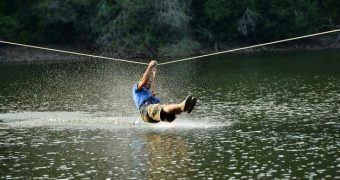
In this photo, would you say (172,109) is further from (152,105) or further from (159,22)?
(159,22)

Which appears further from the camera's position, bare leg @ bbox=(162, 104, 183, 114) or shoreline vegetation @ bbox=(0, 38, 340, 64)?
shoreline vegetation @ bbox=(0, 38, 340, 64)

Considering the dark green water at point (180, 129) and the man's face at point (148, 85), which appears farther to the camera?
the man's face at point (148, 85)

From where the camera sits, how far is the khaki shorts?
28266 millimetres

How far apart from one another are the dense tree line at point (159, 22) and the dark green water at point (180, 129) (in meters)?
19.4

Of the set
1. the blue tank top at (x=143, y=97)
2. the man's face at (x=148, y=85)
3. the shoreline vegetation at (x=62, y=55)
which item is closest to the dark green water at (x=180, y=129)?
the blue tank top at (x=143, y=97)

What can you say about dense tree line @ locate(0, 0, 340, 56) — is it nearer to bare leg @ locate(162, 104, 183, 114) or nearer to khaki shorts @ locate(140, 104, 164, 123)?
khaki shorts @ locate(140, 104, 164, 123)

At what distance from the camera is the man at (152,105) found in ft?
89.1

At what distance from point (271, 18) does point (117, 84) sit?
1418 inches

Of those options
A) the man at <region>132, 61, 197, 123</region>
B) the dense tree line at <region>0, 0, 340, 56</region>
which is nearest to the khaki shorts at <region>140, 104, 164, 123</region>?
the man at <region>132, 61, 197, 123</region>

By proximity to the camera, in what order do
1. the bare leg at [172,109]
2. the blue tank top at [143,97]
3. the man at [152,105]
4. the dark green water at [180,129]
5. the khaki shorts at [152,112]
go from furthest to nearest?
the blue tank top at [143,97]
the khaki shorts at [152,112]
the bare leg at [172,109]
the man at [152,105]
the dark green water at [180,129]

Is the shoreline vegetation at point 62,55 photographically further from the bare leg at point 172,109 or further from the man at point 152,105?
the bare leg at point 172,109

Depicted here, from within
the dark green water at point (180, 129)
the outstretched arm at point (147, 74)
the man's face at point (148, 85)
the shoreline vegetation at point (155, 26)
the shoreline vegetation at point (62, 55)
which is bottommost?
the dark green water at point (180, 129)

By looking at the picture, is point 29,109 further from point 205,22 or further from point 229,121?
point 205,22

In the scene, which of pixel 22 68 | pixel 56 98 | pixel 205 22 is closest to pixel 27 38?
pixel 22 68
